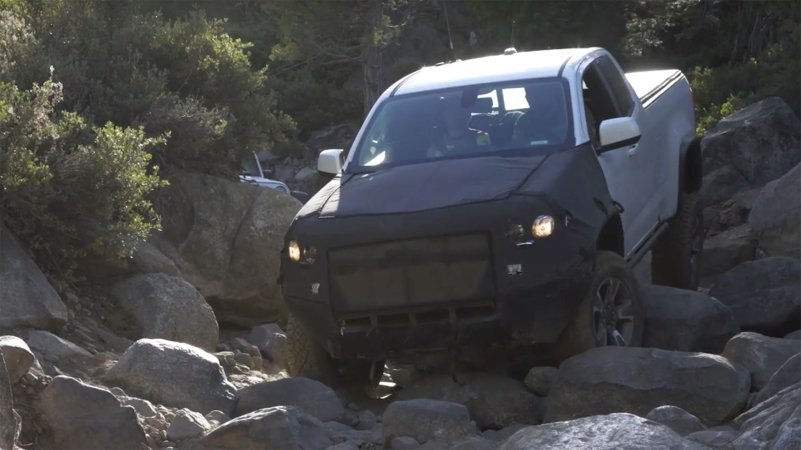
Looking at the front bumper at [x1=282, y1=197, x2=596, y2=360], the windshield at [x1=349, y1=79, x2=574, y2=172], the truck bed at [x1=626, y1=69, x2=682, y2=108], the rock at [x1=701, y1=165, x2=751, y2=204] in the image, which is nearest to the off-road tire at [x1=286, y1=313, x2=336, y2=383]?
the front bumper at [x1=282, y1=197, x2=596, y2=360]

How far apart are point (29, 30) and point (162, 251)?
2.45 m

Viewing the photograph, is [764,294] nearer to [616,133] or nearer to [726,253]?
[616,133]

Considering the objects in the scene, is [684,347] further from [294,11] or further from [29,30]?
[294,11]

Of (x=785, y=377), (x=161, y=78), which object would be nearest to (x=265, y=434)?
(x=785, y=377)

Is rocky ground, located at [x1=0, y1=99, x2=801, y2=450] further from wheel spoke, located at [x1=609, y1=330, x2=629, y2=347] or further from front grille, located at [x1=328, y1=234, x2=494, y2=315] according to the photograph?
front grille, located at [x1=328, y1=234, x2=494, y2=315]

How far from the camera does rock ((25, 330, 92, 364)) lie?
8.19 meters

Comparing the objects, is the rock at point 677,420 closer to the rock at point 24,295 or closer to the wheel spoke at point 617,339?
the wheel spoke at point 617,339

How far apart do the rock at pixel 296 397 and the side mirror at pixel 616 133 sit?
2.31m

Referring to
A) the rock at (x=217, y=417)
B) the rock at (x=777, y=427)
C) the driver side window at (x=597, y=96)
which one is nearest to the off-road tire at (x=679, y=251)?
the driver side window at (x=597, y=96)

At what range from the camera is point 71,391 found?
256 inches

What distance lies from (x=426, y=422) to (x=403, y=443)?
160mm

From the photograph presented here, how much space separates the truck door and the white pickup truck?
0.05ft

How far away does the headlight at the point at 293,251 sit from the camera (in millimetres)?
7684

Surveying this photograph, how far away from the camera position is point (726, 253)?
12531 millimetres
